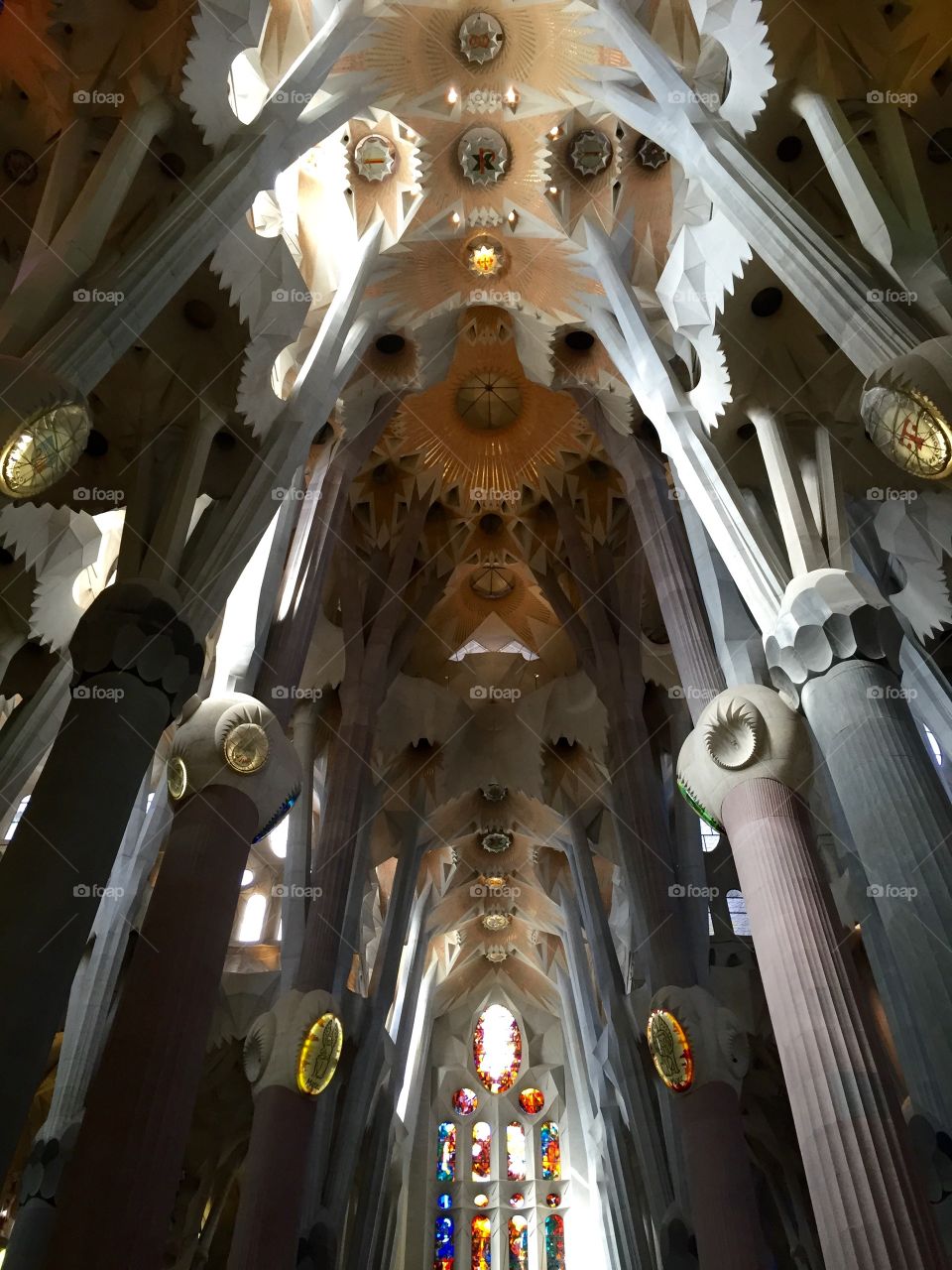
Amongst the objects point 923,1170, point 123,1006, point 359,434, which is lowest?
point 923,1170

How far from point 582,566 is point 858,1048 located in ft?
38.3

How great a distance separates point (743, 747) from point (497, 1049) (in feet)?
63.8

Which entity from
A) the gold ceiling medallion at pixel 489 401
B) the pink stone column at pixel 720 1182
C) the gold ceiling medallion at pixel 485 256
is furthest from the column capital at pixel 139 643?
the gold ceiling medallion at pixel 489 401

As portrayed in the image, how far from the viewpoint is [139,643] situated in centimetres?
659

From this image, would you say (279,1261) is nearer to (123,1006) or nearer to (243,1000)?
(123,1006)

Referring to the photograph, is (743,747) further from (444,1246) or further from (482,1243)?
(444,1246)

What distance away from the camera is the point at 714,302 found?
8344 mm

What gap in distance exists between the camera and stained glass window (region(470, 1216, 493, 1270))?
21266 mm

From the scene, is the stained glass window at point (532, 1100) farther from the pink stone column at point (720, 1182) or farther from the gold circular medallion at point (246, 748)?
the gold circular medallion at point (246, 748)

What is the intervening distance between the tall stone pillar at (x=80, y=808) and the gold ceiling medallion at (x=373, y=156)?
876 centimetres

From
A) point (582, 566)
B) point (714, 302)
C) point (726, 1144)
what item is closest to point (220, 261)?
point (714, 302)

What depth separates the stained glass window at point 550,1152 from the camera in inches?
888

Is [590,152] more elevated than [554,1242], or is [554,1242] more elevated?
[590,152]

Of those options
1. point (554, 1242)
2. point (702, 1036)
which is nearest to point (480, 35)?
point (702, 1036)
